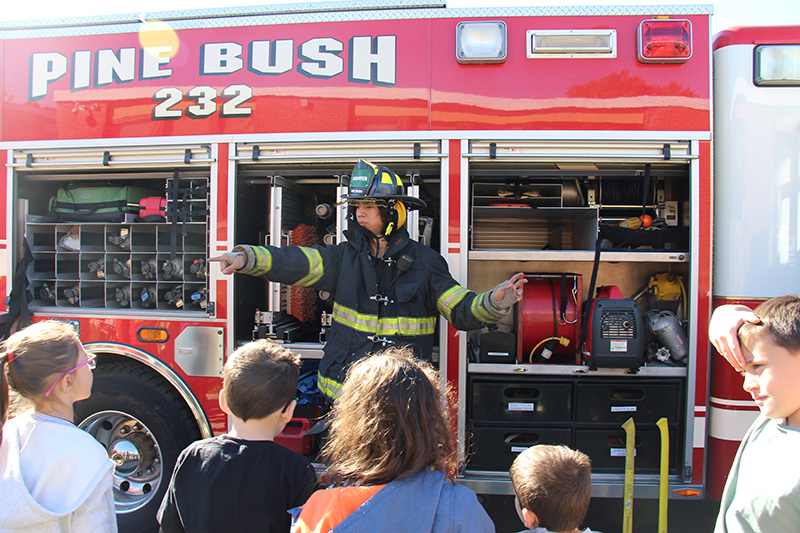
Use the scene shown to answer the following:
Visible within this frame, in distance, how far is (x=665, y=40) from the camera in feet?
8.98

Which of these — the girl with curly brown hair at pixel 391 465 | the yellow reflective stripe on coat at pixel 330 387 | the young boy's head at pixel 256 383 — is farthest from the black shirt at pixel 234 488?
the yellow reflective stripe on coat at pixel 330 387

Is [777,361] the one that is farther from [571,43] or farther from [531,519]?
[571,43]

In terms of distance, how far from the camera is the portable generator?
2775 millimetres

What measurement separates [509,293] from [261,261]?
1307 millimetres

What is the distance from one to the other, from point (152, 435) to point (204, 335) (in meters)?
0.76

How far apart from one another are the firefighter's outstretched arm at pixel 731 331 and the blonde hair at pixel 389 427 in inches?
34.8

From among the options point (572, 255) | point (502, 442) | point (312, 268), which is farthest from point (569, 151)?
point (502, 442)

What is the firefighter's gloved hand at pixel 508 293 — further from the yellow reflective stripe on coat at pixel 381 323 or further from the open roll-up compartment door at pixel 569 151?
the open roll-up compartment door at pixel 569 151

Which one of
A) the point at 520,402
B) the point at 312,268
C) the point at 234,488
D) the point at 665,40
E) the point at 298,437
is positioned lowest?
the point at 298,437

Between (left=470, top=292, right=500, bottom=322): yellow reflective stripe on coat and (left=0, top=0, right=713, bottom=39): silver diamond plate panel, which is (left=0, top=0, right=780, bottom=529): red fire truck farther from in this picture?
(left=470, top=292, right=500, bottom=322): yellow reflective stripe on coat

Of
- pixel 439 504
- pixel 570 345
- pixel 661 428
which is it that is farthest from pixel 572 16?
pixel 439 504

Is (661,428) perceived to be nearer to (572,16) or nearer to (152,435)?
(572,16)

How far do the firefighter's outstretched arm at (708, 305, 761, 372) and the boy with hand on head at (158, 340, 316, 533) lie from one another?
4.46 feet

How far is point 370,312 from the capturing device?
271 cm
